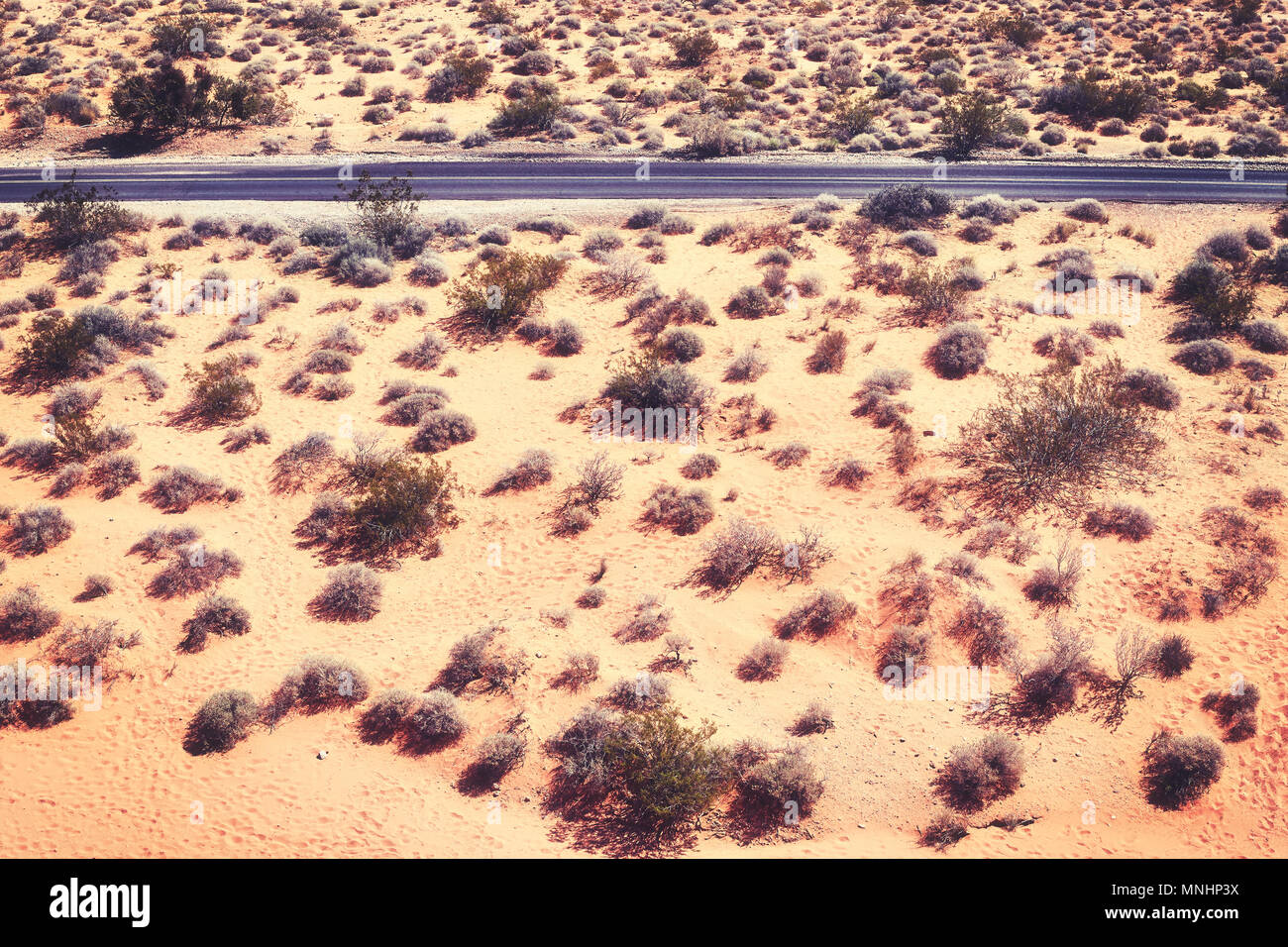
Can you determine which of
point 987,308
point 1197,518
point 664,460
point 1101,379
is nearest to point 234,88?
point 664,460

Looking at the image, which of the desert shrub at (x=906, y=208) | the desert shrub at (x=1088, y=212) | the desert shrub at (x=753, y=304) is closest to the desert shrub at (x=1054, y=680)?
the desert shrub at (x=753, y=304)

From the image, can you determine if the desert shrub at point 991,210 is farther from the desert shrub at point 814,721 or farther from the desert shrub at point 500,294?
the desert shrub at point 814,721

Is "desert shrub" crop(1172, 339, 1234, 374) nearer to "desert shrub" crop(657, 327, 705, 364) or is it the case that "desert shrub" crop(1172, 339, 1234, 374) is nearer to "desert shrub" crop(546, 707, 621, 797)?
"desert shrub" crop(657, 327, 705, 364)

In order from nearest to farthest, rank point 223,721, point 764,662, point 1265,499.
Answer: point 223,721 < point 764,662 < point 1265,499

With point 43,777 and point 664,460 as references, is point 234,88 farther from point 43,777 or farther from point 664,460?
point 43,777

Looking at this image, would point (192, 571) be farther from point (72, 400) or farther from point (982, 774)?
point (982, 774)

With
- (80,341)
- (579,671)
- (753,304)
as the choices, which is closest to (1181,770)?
(579,671)
